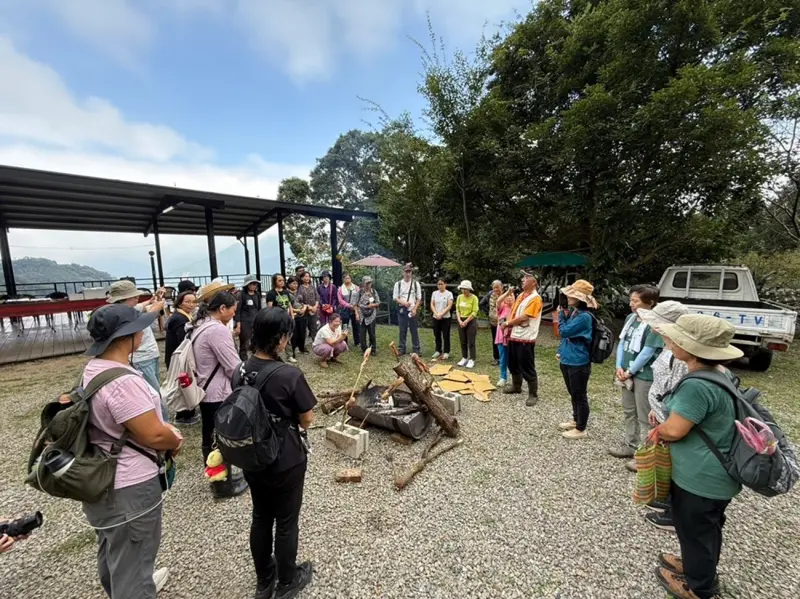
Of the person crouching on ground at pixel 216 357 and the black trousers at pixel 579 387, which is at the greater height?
the person crouching on ground at pixel 216 357

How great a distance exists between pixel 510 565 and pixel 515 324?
2.83 meters

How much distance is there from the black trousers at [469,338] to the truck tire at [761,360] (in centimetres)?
486

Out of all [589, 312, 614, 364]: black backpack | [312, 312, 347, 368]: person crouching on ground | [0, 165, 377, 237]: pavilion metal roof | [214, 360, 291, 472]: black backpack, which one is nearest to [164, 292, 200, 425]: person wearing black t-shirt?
[214, 360, 291, 472]: black backpack

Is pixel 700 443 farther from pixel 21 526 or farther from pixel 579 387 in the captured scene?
pixel 21 526

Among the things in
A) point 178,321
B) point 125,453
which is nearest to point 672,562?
point 125,453

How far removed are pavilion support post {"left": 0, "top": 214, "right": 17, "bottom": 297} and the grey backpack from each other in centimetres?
1534

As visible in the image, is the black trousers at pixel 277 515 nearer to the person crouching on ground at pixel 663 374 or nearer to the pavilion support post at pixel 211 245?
the person crouching on ground at pixel 663 374

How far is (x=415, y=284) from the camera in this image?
7176mm

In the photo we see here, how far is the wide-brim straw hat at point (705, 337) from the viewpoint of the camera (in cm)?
168

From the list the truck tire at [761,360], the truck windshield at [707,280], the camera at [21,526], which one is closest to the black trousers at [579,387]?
the camera at [21,526]

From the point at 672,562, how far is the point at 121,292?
4804mm

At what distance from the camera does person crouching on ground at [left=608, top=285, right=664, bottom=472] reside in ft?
9.69

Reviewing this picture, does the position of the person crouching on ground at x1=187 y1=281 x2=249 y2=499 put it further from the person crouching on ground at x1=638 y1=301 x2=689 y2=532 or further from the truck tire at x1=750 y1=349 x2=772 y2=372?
the truck tire at x1=750 y1=349 x2=772 y2=372

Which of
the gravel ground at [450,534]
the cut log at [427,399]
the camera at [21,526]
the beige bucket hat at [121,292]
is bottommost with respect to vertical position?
the gravel ground at [450,534]
